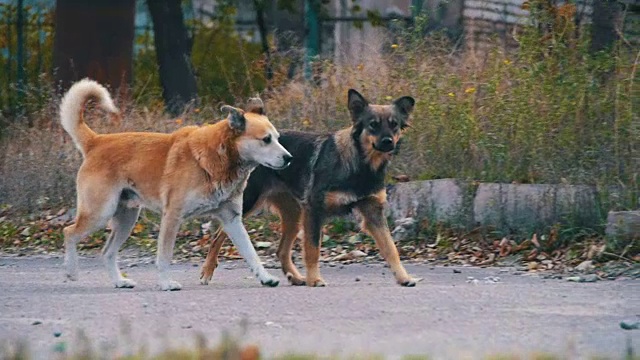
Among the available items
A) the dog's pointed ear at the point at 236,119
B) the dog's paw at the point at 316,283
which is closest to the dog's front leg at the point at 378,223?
the dog's paw at the point at 316,283

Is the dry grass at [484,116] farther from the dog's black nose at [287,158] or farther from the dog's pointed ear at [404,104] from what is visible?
the dog's black nose at [287,158]

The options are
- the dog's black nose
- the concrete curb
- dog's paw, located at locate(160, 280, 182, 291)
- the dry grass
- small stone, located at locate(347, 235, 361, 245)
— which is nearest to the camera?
dog's paw, located at locate(160, 280, 182, 291)

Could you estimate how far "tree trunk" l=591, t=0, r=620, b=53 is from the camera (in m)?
14.5

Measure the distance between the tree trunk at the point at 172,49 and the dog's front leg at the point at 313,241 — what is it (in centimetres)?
1085

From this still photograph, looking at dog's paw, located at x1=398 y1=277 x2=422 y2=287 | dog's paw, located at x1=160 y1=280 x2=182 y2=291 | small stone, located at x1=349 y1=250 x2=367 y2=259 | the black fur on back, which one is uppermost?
the black fur on back

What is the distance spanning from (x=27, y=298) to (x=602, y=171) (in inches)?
206

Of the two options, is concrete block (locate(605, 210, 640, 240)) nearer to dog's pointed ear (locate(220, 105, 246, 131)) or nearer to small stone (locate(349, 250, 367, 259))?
small stone (locate(349, 250, 367, 259))

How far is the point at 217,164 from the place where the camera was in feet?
33.1

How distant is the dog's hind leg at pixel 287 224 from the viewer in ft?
35.7

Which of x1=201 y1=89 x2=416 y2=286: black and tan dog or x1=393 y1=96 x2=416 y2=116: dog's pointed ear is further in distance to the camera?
x1=393 y1=96 x2=416 y2=116: dog's pointed ear

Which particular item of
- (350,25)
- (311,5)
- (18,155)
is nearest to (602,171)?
(18,155)

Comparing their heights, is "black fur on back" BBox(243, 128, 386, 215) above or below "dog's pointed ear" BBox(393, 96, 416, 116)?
below

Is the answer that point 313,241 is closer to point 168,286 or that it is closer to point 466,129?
point 168,286

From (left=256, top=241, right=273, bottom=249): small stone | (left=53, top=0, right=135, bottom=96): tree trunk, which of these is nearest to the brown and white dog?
(left=256, top=241, right=273, bottom=249): small stone
